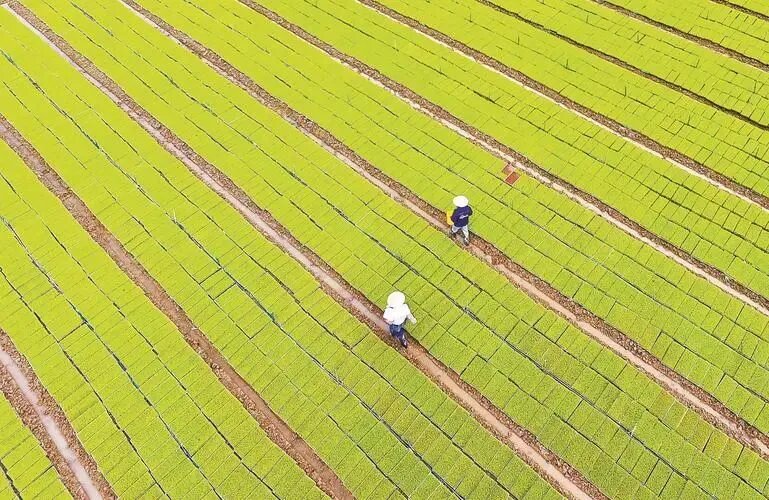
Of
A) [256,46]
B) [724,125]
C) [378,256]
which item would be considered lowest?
[378,256]

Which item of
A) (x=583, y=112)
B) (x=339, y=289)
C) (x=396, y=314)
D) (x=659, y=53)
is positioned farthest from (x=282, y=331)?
(x=659, y=53)

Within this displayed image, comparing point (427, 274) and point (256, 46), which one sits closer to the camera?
point (427, 274)

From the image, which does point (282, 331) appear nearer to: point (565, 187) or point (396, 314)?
point (396, 314)

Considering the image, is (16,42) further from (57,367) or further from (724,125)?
(724,125)

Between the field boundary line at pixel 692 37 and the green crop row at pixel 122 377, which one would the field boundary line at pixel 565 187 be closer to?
the field boundary line at pixel 692 37

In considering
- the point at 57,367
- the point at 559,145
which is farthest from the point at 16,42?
the point at 559,145
